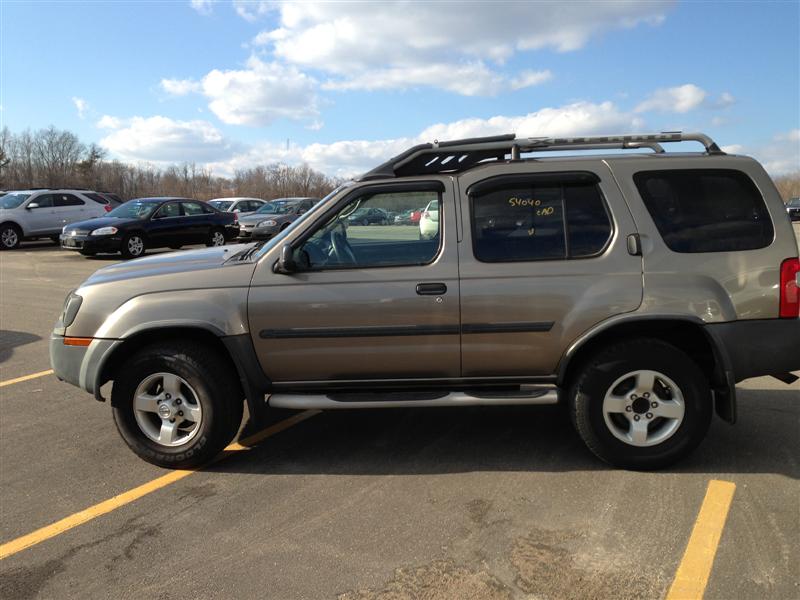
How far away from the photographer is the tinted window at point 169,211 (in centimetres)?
1681

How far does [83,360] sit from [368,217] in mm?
2067

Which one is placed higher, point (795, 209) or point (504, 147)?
point (795, 209)

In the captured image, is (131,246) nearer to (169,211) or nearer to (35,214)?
(169,211)

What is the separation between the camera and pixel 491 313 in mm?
3734

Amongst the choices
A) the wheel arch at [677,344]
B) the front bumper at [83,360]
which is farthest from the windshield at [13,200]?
the wheel arch at [677,344]

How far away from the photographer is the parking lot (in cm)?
279

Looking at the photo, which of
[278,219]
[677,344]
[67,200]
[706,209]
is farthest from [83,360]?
[67,200]

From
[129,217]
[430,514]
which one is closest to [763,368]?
[430,514]

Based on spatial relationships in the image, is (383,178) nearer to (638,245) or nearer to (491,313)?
(491,313)

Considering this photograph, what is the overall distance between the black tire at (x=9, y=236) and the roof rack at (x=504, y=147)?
19219 millimetres

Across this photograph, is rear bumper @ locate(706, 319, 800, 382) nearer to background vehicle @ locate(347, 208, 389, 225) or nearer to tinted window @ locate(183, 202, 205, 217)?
background vehicle @ locate(347, 208, 389, 225)

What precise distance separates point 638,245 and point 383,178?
1671mm

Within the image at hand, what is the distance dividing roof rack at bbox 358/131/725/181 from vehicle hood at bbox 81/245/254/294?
1048mm

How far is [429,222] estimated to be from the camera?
388 cm
